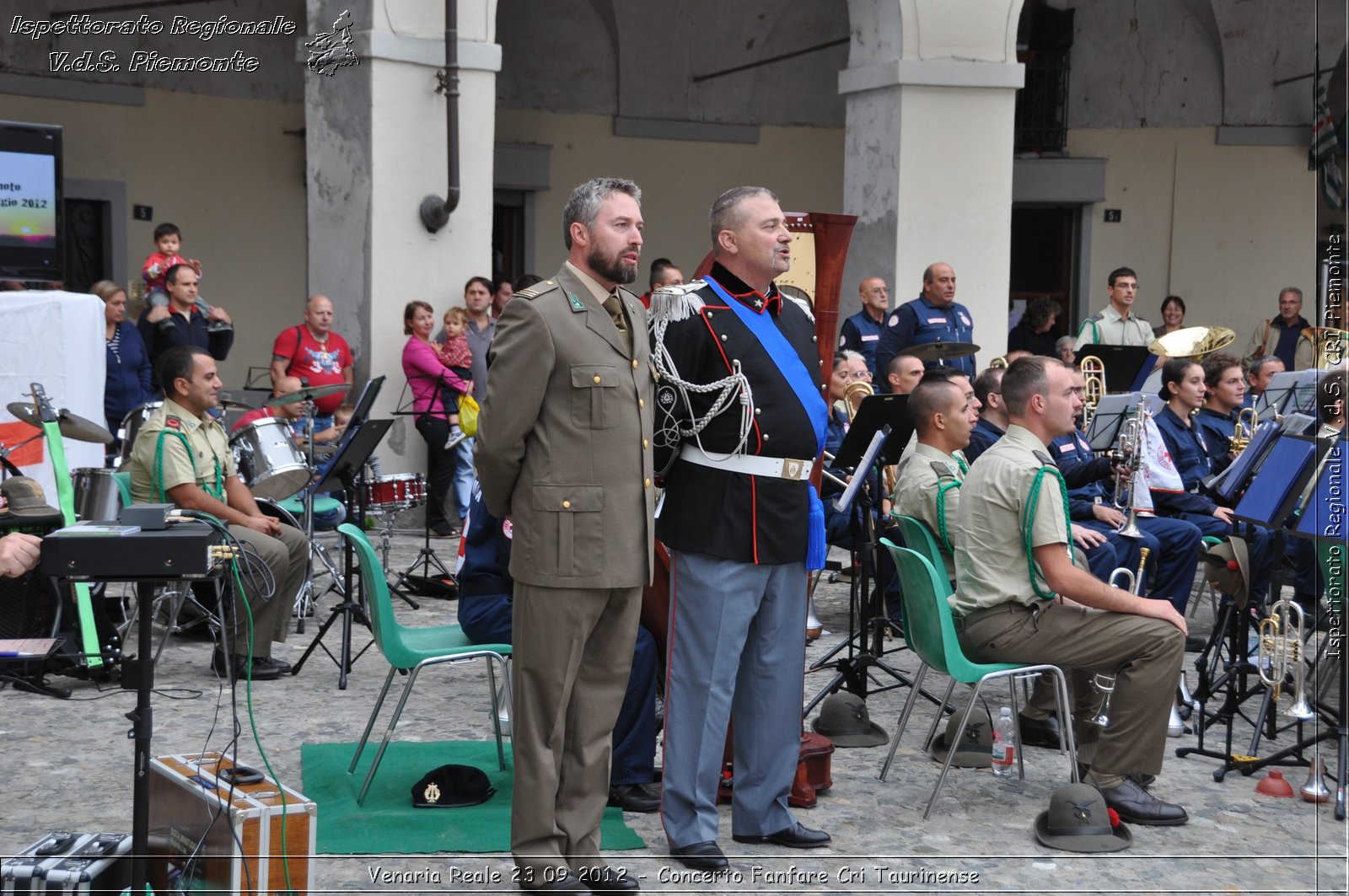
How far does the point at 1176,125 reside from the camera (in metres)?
15.9

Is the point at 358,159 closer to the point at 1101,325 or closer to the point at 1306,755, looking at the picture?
the point at 1101,325

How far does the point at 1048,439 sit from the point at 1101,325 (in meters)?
6.75

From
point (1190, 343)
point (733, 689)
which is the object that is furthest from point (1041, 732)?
point (1190, 343)

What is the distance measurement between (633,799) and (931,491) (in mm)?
1835

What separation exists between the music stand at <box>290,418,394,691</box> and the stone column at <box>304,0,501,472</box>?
2.21 meters

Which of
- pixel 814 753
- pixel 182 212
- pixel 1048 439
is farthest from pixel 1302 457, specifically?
pixel 182 212

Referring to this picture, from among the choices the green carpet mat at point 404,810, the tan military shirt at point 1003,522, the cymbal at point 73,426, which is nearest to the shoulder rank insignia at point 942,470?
the tan military shirt at point 1003,522

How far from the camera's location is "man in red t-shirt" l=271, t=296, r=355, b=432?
965cm

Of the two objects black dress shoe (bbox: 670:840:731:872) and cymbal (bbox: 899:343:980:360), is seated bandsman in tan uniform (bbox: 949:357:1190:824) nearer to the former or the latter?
black dress shoe (bbox: 670:840:731:872)

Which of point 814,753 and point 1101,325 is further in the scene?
point 1101,325

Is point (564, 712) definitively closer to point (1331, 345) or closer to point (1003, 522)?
point (1003, 522)

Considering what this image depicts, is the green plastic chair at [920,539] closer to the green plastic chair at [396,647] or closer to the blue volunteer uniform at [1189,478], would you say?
the green plastic chair at [396,647]

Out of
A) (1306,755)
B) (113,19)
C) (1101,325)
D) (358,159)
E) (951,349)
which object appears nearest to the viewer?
(1306,755)

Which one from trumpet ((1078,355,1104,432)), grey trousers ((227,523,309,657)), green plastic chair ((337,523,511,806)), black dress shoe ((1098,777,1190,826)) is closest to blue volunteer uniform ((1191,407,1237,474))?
trumpet ((1078,355,1104,432))
